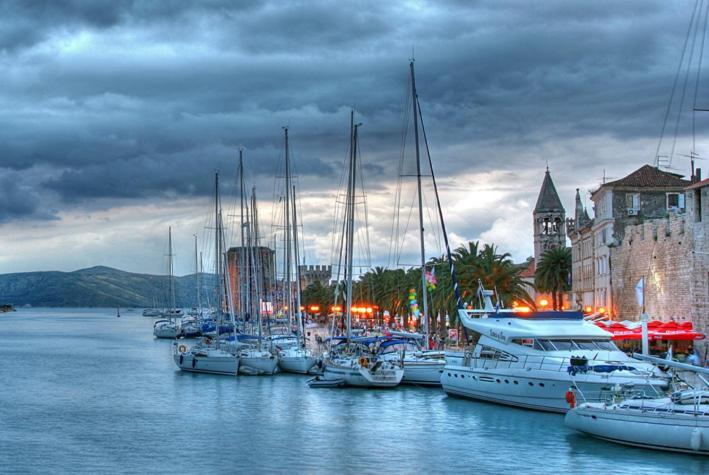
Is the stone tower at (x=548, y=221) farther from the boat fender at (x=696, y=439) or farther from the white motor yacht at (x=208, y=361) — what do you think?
the boat fender at (x=696, y=439)

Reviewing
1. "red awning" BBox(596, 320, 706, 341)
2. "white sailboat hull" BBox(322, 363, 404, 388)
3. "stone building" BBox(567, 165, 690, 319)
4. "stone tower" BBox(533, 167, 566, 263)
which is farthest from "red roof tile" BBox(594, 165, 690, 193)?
"stone tower" BBox(533, 167, 566, 263)

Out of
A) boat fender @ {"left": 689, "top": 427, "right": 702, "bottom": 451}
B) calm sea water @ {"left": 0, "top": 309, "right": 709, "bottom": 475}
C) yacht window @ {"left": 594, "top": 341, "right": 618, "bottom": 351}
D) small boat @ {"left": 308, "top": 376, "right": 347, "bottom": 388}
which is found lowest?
calm sea water @ {"left": 0, "top": 309, "right": 709, "bottom": 475}

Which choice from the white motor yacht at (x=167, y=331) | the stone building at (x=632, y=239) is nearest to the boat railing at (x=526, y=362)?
the stone building at (x=632, y=239)

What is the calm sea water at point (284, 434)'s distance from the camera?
106 feet

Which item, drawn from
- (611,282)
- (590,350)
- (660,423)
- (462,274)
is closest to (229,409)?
(590,350)

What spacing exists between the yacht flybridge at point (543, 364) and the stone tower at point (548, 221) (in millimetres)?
78002

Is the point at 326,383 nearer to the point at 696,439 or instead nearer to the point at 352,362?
the point at 352,362

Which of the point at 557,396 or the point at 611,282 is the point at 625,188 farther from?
the point at 557,396

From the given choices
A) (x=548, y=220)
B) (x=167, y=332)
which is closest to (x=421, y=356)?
(x=548, y=220)

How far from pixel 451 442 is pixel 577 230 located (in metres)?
56.1

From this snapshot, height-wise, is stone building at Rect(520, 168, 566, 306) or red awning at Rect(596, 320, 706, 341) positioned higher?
stone building at Rect(520, 168, 566, 306)

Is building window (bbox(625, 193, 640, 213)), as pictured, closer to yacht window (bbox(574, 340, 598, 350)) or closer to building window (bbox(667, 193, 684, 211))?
building window (bbox(667, 193, 684, 211))

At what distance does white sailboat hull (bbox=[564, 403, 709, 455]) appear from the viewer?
1181 inches

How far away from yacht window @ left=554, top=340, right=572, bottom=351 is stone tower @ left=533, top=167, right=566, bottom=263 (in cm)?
8149
